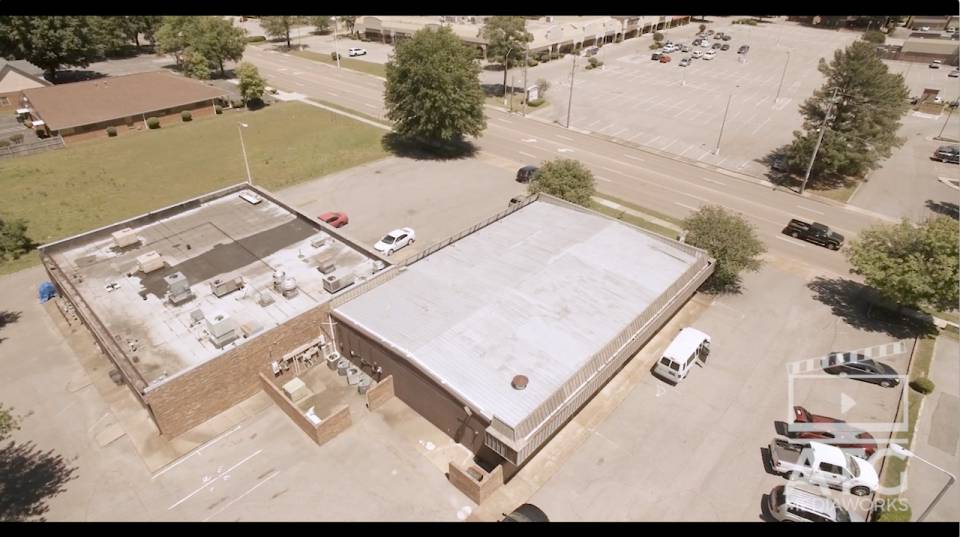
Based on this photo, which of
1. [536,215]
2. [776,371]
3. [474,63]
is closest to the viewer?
[776,371]

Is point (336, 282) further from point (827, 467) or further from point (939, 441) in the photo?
point (939, 441)

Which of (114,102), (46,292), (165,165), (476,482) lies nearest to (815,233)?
(476,482)

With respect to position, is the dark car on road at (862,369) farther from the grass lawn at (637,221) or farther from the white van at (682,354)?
the grass lawn at (637,221)

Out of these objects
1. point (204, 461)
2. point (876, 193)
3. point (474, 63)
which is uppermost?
point (474, 63)

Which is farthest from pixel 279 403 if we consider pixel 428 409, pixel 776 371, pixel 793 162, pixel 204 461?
pixel 793 162

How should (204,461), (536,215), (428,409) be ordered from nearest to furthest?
(204,461)
(428,409)
(536,215)

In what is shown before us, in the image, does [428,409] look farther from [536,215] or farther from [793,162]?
[793,162]

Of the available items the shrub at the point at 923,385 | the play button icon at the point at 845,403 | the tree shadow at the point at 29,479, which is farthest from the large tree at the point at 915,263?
the tree shadow at the point at 29,479
